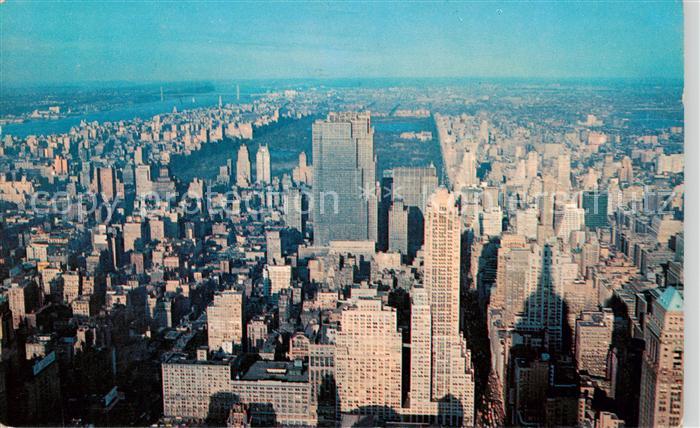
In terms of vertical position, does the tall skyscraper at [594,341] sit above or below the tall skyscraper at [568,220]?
below

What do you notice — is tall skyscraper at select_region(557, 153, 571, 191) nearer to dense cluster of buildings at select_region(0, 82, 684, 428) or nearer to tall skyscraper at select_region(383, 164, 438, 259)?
→ dense cluster of buildings at select_region(0, 82, 684, 428)

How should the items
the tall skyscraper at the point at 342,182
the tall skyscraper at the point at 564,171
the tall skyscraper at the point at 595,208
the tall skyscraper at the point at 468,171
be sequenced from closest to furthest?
the tall skyscraper at the point at 595,208
the tall skyscraper at the point at 564,171
the tall skyscraper at the point at 468,171
the tall skyscraper at the point at 342,182

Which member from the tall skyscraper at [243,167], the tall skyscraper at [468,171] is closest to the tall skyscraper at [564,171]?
the tall skyscraper at [468,171]

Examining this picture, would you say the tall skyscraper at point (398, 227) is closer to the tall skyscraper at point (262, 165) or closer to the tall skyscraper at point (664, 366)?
the tall skyscraper at point (262, 165)

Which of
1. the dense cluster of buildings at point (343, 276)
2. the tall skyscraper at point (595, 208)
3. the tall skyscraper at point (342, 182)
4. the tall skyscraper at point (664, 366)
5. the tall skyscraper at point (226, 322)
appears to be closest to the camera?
the tall skyscraper at point (664, 366)

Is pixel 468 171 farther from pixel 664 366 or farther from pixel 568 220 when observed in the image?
pixel 664 366
